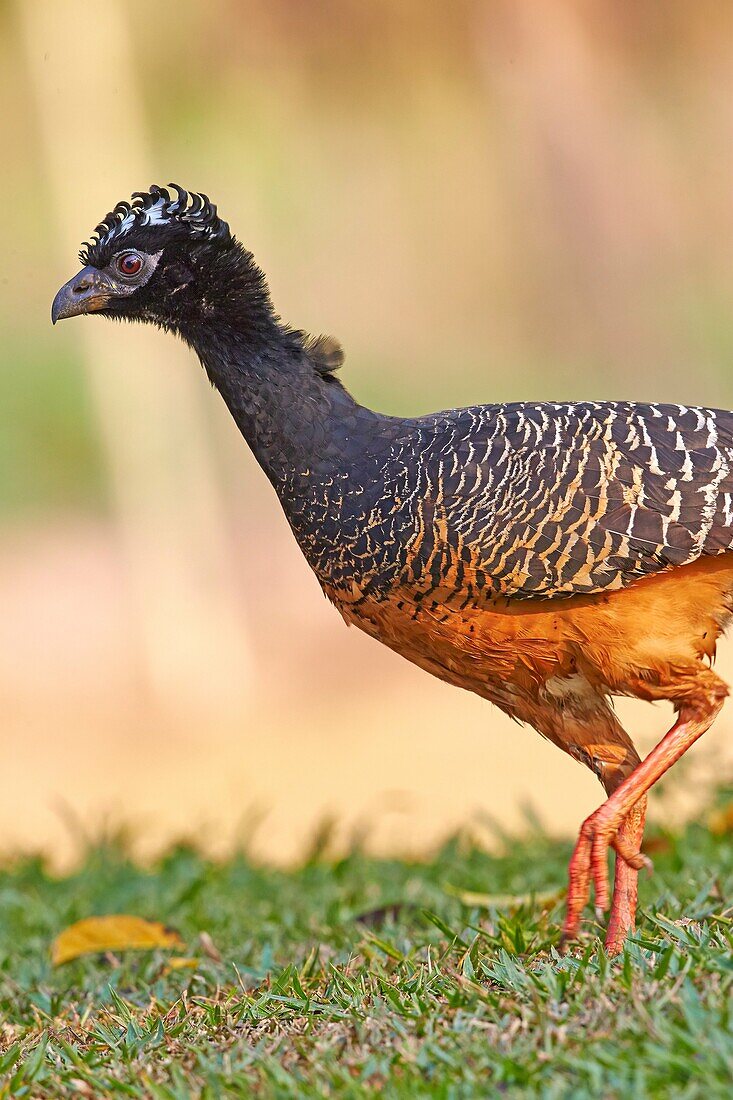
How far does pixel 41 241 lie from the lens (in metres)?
11.5

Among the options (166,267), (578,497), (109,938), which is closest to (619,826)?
(578,497)

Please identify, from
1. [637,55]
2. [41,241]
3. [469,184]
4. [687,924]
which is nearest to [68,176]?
[41,241]

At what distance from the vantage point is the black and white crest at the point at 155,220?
462 cm

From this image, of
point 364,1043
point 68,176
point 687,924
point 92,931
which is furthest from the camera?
point 68,176

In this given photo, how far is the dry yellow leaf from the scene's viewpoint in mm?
5004

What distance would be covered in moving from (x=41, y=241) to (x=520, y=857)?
7376 millimetres

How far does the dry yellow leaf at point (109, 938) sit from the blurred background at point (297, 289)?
11.6 ft

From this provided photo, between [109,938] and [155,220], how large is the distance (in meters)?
2.61

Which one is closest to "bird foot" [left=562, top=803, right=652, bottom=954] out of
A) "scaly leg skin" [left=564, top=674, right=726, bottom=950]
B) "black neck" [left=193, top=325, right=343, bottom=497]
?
"scaly leg skin" [left=564, top=674, right=726, bottom=950]

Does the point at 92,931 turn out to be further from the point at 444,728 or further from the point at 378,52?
the point at 378,52

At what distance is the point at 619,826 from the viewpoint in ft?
14.0

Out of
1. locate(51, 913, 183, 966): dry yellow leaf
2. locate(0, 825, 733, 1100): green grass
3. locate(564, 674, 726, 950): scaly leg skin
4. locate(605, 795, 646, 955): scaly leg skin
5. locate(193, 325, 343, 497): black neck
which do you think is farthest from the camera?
locate(51, 913, 183, 966): dry yellow leaf

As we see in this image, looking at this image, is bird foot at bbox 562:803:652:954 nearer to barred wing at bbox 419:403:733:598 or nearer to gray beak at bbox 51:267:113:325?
barred wing at bbox 419:403:733:598

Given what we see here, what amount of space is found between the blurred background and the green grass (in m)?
3.41
